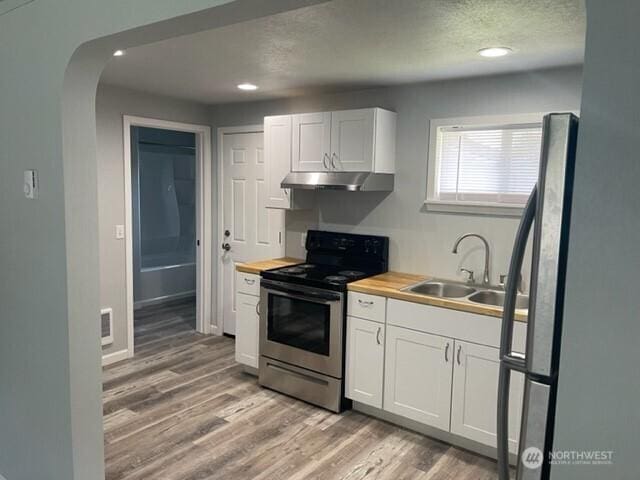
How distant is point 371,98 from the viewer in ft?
12.1

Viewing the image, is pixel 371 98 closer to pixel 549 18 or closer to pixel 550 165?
pixel 549 18

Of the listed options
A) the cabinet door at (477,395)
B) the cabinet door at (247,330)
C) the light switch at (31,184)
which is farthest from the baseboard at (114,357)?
the cabinet door at (477,395)

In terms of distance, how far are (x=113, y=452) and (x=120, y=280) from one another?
1.77m

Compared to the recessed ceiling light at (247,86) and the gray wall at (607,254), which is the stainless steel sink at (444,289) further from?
the gray wall at (607,254)

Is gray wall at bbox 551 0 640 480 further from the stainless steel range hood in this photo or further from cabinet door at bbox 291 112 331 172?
cabinet door at bbox 291 112 331 172

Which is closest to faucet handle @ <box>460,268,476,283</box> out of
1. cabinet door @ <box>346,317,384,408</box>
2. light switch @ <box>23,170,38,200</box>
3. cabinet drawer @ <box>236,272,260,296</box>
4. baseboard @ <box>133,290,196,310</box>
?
cabinet door @ <box>346,317,384,408</box>

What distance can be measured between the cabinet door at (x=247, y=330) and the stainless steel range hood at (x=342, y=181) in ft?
3.18

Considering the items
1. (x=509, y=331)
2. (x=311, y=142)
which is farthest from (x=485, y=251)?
(x=509, y=331)

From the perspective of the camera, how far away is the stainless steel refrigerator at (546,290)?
958mm

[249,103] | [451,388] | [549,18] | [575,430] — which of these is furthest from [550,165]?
[249,103]

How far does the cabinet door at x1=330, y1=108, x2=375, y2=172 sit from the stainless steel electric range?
2.01ft

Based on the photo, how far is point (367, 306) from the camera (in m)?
3.19

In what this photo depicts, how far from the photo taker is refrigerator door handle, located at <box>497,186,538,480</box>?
1.06m

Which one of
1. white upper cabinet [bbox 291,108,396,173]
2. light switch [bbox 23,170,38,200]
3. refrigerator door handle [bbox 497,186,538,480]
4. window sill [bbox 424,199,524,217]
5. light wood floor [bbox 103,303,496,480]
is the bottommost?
light wood floor [bbox 103,303,496,480]
